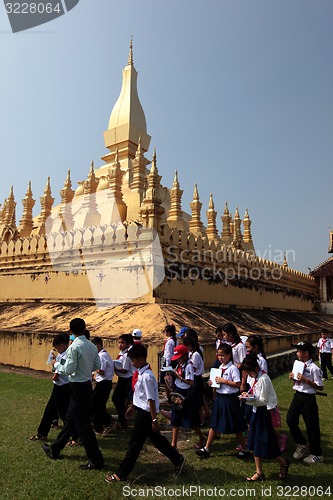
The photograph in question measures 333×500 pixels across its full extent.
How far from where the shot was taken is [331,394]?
8539 millimetres

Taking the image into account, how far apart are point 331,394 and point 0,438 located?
23.0 feet

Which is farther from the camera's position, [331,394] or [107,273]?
[107,273]

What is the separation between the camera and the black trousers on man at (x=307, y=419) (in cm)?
471

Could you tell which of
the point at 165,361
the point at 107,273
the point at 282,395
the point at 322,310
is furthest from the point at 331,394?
the point at 322,310

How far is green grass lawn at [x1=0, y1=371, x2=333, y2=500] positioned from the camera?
3.78 meters

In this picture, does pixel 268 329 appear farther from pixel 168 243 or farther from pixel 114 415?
pixel 114 415

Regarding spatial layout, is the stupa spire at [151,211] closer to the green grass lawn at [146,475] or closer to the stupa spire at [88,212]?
the stupa spire at [88,212]

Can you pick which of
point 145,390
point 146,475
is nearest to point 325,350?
point 146,475

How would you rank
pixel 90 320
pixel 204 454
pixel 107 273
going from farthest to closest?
pixel 107 273, pixel 90 320, pixel 204 454

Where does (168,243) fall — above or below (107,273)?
above

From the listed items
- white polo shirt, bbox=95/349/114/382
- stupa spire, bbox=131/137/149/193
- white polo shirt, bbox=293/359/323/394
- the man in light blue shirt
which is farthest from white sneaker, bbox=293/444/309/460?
stupa spire, bbox=131/137/149/193

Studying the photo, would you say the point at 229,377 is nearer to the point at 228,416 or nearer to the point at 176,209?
the point at 228,416

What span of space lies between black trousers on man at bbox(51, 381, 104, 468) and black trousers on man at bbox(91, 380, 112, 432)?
0.92 m

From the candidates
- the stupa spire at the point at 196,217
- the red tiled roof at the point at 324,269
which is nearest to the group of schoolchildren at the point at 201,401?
the stupa spire at the point at 196,217
